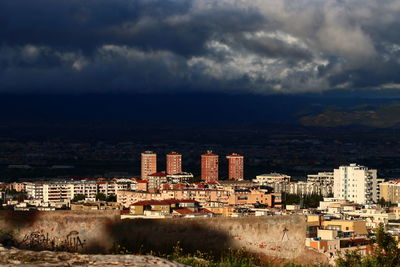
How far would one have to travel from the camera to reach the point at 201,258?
7000 millimetres

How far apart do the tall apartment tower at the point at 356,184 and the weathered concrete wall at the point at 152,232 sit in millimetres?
41145

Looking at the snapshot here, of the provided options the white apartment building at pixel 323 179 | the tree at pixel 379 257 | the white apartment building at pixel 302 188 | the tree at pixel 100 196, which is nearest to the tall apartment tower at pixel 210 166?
the white apartment building at pixel 323 179

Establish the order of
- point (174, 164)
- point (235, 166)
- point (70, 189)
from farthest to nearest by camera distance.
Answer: point (174, 164), point (235, 166), point (70, 189)

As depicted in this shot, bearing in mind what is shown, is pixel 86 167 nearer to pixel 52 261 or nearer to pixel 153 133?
pixel 153 133

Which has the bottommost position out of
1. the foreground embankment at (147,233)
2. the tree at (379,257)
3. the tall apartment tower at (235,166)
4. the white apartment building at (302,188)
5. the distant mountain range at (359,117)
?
the white apartment building at (302,188)

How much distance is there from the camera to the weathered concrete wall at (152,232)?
24.2 feet

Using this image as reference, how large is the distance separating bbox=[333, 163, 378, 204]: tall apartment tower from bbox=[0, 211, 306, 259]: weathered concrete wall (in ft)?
135

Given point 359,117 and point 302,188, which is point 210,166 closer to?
point 302,188

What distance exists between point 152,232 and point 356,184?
42.0m

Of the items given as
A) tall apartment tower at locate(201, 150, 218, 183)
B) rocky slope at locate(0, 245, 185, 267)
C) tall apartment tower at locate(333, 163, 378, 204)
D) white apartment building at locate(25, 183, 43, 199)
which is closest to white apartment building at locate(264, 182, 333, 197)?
tall apartment tower at locate(333, 163, 378, 204)

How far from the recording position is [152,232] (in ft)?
24.7

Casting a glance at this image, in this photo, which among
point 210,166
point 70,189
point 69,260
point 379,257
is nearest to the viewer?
point 69,260

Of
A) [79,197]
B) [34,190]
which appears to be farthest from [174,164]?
[79,197]

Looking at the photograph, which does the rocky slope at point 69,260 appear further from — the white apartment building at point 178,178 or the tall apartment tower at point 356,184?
the white apartment building at point 178,178
